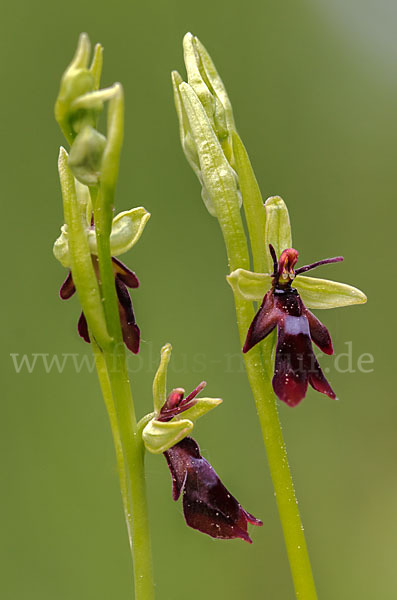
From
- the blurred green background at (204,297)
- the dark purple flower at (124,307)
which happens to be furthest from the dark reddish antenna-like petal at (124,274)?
the blurred green background at (204,297)

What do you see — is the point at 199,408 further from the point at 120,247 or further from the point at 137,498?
the point at 120,247

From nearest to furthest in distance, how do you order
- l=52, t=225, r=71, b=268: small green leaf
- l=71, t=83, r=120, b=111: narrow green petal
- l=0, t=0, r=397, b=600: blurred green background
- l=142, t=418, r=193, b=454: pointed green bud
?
l=71, t=83, r=120, b=111: narrow green petal → l=142, t=418, r=193, b=454: pointed green bud → l=52, t=225, r=71, b=268: small green leaf → l=0, t=0, r=397, b=600: blurred green background

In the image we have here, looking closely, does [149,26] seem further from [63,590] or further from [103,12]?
[63,590]

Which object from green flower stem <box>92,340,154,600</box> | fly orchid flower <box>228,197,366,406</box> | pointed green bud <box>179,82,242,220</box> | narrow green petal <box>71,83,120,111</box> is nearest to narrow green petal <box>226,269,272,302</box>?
fly orchid flower <box>228,197,366,406</box>

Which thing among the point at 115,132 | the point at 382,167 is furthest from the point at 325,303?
the point at 382,167

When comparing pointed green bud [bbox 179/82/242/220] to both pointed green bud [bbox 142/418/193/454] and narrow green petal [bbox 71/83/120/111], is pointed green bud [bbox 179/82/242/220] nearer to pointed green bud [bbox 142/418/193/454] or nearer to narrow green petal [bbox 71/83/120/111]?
narrow green petal [bbox 71/83/120/111]

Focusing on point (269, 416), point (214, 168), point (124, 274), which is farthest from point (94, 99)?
point (269, 416)
